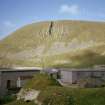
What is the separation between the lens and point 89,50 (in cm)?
11431

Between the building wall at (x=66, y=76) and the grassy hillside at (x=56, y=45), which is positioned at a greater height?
the grassy hillside at (x=56, y=45)

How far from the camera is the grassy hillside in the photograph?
349 feet

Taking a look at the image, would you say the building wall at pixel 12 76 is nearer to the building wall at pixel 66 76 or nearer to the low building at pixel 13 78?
the low building at pixel 13 78

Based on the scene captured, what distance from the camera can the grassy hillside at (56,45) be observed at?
106 m

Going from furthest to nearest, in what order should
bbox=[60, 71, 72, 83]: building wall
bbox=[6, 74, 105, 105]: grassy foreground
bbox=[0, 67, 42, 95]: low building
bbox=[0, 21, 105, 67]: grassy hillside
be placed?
1. bbox=[0, 21, 105, 67]: grassy hillside
2. bbox=[0, 67, 42, 95]: low building
3. bbox=[60, 71, 72, 83]: building wall
4. bbox=[6, 74, 105, 105]: grassy foreground

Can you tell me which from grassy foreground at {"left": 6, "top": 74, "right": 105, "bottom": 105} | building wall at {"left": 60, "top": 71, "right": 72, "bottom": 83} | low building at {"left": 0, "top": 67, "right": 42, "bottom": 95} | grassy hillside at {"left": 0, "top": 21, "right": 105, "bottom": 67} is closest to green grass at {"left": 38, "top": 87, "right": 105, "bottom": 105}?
grassy foreground at {"left": 6, "top": 74, "right": 105, "bottom": 105}

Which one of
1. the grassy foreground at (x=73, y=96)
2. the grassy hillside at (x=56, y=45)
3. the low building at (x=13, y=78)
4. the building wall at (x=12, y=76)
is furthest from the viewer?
the grassy hillside at (x=56, y=45)

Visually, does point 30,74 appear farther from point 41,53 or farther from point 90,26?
point 90,26

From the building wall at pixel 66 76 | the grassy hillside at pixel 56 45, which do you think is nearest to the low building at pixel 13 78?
the building wall at pixel 66 76

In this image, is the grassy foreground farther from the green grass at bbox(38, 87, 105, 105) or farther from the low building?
the low building

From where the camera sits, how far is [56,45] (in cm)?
12556

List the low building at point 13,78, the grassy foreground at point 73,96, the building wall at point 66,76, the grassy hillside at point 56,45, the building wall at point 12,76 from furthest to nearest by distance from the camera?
the grassy hillside at point 56,45
the low building at point 13,78
the building wall at point 12,76
the building wall at point 66,76
the grassy foreground at point 73,96

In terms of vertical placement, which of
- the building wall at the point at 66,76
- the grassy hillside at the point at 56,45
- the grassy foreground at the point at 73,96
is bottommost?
the grassy foreground at the point at 73,96

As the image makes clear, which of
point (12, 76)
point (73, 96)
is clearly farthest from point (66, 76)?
point (73, 96)
